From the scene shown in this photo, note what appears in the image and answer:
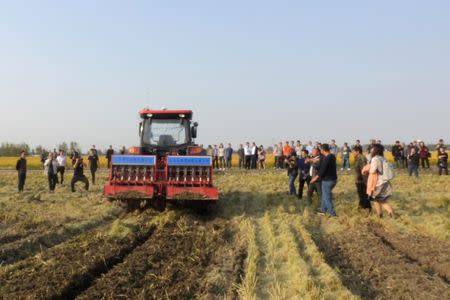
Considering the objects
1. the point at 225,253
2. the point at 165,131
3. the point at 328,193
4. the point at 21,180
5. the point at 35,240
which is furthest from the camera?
the point at 21,180

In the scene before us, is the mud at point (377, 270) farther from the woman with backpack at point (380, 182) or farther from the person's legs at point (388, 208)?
the woman with backpack at point (380, 182)

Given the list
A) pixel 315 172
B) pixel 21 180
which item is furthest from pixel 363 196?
pixel 21 180

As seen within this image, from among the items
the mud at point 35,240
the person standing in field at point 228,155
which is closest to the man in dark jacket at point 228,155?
the person standing in field at point 228,155

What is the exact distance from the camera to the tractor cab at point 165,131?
13.2 metres

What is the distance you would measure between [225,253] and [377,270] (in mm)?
2347

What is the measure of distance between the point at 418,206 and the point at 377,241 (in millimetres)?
5190

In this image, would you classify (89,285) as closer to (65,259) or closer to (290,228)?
(65,259)

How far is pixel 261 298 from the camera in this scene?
5566mm

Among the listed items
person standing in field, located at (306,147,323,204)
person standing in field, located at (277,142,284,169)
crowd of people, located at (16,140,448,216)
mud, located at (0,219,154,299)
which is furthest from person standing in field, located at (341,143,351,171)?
mud, located at (0,219,154,299)

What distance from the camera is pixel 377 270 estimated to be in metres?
6.47

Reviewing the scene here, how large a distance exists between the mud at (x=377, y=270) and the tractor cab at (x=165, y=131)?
5364 mm

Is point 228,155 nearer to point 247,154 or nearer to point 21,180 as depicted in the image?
→ point 247,154

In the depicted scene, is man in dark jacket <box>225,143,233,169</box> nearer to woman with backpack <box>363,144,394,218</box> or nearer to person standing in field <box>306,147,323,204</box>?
person standing in field <box>306,147,323,204</box>

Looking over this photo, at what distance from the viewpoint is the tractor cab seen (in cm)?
1323
